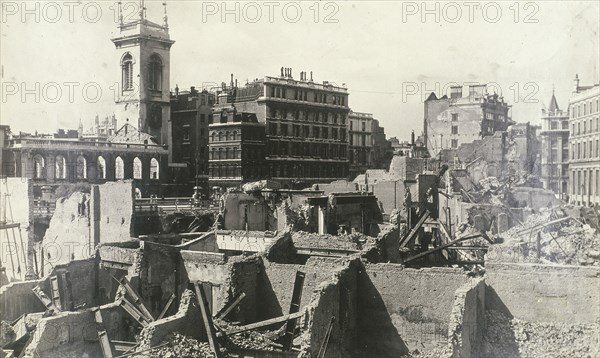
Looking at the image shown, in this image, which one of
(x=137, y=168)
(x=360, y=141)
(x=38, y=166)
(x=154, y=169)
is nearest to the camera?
(x=38, y=166)

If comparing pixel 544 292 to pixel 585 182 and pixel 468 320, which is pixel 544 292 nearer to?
pixel 468 320

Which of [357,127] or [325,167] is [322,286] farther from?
[357,127]

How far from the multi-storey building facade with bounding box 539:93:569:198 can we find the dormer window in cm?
4351

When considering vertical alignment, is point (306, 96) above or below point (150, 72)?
below

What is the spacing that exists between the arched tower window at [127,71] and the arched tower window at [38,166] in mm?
14004

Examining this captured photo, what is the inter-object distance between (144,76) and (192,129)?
28.3 feet

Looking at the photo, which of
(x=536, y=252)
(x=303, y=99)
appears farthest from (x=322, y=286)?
(x=303, y=99)

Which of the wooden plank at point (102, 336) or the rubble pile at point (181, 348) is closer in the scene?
the rubble pile at point (181, 348)

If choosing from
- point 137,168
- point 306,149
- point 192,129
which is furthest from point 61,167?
point 306,149

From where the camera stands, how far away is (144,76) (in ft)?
216

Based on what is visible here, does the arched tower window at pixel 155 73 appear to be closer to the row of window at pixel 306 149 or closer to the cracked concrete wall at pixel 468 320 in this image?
the row of window at pixel 306 149

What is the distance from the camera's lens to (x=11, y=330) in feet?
88.0

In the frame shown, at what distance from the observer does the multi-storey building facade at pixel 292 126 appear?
66.7 metres

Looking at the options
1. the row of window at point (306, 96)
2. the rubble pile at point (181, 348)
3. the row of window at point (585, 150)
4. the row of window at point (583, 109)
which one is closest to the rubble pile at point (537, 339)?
the rubble pile at point (181, 348)
